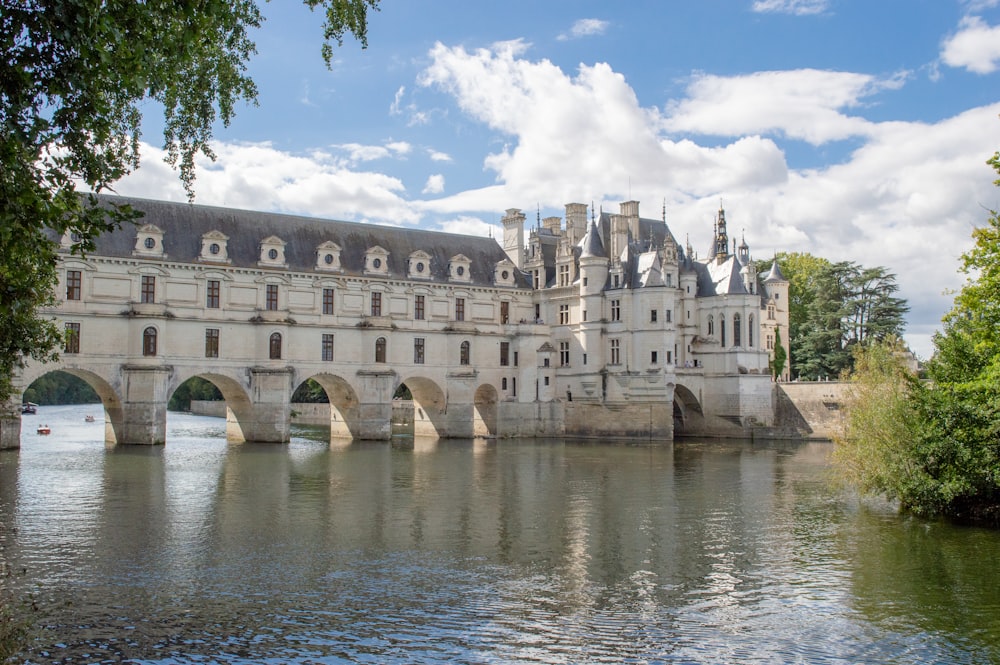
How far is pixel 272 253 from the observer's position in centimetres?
4434

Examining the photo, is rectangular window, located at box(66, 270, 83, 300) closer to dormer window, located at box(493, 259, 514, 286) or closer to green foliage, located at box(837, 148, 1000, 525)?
dormer window, located at box(493, 259, 514, 286)

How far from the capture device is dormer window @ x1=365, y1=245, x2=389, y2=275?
47281 millimetres

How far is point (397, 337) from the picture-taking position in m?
47.3

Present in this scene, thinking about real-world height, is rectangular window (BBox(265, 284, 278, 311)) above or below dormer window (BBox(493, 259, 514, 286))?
below

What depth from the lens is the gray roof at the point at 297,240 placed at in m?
41.9

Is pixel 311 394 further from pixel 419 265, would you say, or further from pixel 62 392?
pixel 62 392

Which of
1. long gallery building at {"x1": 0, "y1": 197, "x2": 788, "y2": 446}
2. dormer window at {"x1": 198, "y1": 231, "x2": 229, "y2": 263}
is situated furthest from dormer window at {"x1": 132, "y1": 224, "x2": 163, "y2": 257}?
dormer window at {"x1": 198, "y1": 231, "x2": 229, "y2": 263}

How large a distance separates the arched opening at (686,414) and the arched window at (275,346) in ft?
74.1

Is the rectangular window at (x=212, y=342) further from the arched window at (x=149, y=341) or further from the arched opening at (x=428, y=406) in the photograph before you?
the arched opening at (x=428, y=406)

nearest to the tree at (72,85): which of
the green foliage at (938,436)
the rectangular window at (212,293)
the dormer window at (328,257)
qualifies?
the green foliage at (938,436)

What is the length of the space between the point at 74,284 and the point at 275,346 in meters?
9.18

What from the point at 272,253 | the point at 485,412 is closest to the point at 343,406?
the point at 485,412

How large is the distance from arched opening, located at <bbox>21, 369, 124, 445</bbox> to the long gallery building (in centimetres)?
28

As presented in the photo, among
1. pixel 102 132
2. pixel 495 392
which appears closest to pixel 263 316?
pixel 495 392
